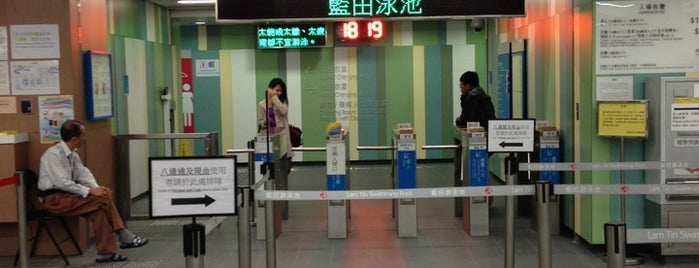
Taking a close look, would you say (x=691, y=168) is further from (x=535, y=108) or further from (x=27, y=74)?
(x=27, y=74)

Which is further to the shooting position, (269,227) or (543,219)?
(269,227)

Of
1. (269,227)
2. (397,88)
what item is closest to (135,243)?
(269,227)

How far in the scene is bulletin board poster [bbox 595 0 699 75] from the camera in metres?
6.11

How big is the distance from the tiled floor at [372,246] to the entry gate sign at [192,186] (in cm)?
254

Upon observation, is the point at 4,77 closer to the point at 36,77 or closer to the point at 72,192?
the point at 36,77

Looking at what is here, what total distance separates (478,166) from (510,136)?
1.21 meters

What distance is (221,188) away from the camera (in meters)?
3.72

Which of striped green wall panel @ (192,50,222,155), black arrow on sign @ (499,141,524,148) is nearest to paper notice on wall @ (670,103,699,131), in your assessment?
black arrow on sign @ (499,141,524,148)

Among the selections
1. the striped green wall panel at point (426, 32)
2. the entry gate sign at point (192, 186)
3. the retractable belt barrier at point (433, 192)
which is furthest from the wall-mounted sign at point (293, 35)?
the entry gate sign at point (192, 186)

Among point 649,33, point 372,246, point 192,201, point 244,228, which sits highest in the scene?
point 649,33

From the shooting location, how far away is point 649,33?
613 centimetres

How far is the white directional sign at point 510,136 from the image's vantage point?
19.4ft

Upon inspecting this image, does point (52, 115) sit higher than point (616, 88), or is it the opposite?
point (616, 88)

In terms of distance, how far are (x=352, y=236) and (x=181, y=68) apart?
6356 mm
